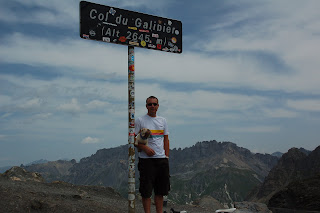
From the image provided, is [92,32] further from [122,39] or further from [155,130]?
[155,130]

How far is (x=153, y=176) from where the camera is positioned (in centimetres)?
838

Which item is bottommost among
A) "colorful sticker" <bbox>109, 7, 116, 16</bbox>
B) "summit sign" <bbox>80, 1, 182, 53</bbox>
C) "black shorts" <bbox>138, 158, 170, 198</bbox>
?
"black shorts" <bbox>138, 158, 170, 198</bbox>

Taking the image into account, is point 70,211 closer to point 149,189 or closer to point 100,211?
point 100,211

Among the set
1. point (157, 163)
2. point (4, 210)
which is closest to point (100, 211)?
point (4, 210)

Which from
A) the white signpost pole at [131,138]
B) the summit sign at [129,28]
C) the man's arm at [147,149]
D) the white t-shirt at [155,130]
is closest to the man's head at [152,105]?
the white t-shirt at [155,130]

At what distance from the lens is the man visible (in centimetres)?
830

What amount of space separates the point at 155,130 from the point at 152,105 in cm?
69

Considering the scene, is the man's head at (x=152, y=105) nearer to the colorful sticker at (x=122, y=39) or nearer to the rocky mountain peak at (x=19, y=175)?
the colorful sticker at (x=122, y=39)

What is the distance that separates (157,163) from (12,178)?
1256cm

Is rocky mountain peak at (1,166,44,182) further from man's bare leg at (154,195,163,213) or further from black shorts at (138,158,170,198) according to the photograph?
black shorts at (138,158,170,198)

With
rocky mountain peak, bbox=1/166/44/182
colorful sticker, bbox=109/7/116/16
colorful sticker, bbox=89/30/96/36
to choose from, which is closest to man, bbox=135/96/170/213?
colorful sticker, bbox=89/30/96/36

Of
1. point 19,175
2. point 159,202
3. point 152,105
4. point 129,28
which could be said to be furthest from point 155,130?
point 19,175

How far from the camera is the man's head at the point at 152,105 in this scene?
28.0ft

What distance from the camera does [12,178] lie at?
57.5 ft
